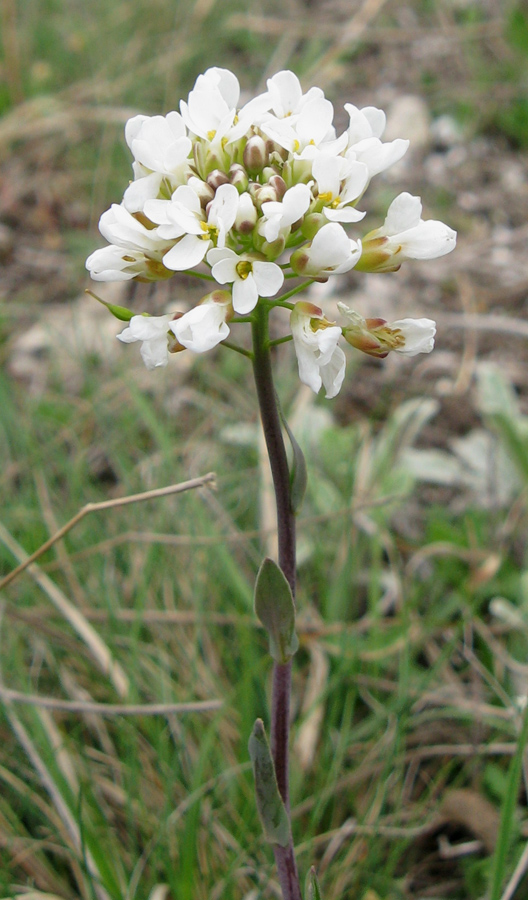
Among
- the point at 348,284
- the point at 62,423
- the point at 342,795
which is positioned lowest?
the point at 342,795

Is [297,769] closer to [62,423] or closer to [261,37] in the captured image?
[62,423]

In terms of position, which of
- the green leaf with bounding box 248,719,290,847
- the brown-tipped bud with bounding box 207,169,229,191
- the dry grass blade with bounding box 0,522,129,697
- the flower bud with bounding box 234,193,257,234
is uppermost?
the brown-tipped bud with bounding box 207,169,229,191

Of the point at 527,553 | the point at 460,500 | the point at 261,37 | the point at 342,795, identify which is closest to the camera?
the point at 342,795

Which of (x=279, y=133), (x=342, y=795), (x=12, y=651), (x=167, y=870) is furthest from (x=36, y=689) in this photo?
(x=279, y=133)

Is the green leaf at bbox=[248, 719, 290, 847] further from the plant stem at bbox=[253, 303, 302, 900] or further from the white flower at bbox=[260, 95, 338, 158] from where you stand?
the white flower at bbox=[260, 95, 338, 158]

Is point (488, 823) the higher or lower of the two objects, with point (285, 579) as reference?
lower

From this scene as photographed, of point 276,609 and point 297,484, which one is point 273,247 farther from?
point 276,609

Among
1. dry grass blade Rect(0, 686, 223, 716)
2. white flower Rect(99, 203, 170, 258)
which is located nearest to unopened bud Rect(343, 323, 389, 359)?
white flower Rect(99, 203, 170, 258)

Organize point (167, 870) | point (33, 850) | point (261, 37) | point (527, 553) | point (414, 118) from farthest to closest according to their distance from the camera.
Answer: point (261, 37) < point (414, 118) < point (527, 553) < point (33, 850) < point (167, 870)
